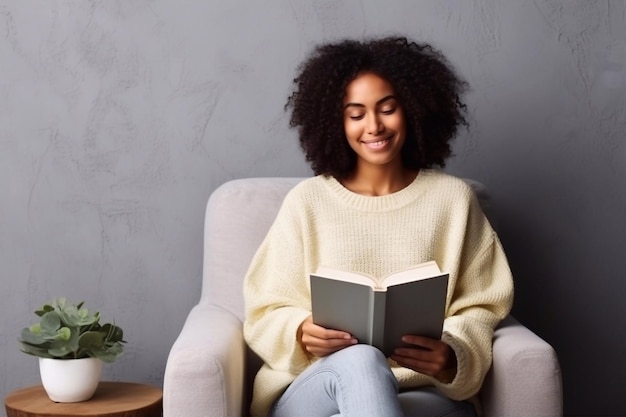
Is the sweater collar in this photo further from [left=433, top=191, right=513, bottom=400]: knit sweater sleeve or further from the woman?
[left=433, top=191, right=513, bottom=400]: knit sweater sleeve

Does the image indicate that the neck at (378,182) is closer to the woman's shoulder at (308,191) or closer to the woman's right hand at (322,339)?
the woman's shoulder at (308,191)

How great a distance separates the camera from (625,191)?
8.91 ft

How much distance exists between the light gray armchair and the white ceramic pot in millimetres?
259

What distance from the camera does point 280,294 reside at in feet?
7.07

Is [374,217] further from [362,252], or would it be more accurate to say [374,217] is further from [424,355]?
[424,355]

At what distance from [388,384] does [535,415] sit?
319 mm

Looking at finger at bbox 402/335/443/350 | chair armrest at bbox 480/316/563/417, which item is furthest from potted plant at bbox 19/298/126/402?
chair armrest at bbox 480/316/563/417

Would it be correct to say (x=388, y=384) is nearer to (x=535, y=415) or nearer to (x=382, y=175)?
(x=535, y=415)

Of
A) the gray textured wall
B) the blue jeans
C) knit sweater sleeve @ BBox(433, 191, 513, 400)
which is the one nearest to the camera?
the blue jeans

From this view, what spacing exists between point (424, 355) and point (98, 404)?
0.77 m

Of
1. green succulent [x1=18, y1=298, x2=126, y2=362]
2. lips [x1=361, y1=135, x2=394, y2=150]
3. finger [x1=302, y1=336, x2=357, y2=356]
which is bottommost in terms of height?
green succulent [x1=18, y1=298, x2=126, y2=362]

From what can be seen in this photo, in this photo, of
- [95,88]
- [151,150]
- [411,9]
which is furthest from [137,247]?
[411,9]

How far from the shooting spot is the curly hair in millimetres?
2201

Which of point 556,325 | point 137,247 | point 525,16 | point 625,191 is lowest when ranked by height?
point 556,325
